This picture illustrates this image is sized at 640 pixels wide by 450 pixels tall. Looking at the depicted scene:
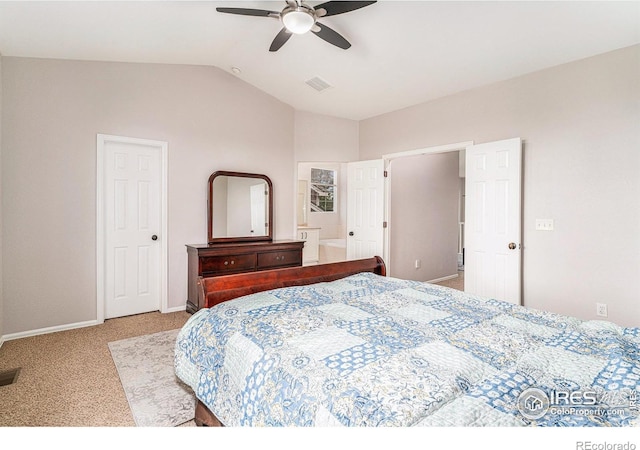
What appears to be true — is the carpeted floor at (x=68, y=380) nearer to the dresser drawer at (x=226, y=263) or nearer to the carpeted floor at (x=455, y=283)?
the dresser drawer at (x=226, y=263)

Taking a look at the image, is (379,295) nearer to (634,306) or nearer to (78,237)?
(634,306)

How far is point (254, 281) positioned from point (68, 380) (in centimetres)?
153

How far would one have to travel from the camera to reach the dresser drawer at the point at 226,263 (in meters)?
3.75

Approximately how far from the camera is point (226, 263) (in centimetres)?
385

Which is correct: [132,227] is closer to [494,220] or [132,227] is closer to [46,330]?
[46,330]

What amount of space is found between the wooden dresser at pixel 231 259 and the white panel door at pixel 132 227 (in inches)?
17.8

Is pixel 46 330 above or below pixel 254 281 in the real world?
below

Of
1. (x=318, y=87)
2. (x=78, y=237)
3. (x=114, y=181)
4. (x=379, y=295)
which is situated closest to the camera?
(x=379, y=295)

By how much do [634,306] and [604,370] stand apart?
237cm

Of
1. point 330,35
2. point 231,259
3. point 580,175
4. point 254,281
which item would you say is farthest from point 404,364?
point 231,259

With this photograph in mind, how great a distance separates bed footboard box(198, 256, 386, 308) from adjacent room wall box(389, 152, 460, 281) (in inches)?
94.7

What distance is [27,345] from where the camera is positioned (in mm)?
2967

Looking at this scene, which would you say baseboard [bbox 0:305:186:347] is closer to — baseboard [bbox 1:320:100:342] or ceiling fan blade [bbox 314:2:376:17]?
baseboard [bbox 1:320:100:342]
